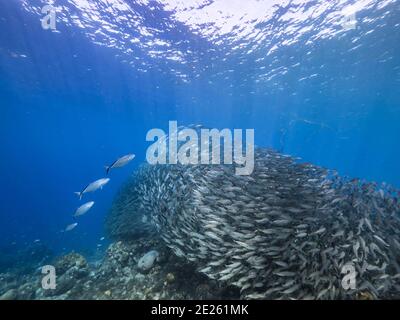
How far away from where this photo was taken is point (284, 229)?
588cm

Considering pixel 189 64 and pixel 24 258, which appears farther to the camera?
pixel 189 64

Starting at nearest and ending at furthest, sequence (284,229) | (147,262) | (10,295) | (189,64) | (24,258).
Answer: (284,229) < (147,262) < (10,295) < (24,258) < (189,64)

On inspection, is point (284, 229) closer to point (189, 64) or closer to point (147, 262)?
point (147, 262)

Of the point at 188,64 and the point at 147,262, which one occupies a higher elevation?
the point at 188,64

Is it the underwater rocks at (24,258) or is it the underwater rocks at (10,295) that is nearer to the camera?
the underwater rocks at (10,295)

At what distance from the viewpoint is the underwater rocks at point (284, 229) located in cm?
518

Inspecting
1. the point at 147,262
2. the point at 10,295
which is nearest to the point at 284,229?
the point at 147,262

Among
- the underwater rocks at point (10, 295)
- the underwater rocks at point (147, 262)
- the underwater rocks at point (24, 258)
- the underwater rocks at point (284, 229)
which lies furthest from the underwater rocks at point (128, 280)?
the underwater rocks at point (24, 258)

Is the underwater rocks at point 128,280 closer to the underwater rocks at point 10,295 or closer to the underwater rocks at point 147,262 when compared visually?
the underwater rocks at point 10,295

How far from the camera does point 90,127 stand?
66375 millimetres

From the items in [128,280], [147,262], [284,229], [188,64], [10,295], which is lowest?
[10,295]

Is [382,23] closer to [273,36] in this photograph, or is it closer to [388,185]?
[273,36]

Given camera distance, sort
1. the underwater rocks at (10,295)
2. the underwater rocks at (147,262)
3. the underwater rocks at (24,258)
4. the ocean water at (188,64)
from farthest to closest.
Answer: the ocean water at (188,64), the underwater rocks at (24,258), the underwater rocks at (10,295), the underwater rocks at (147,262)

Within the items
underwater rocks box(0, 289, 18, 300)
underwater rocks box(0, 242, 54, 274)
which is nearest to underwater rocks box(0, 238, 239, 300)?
underwater rocks box(0, 289, 18, 300)
